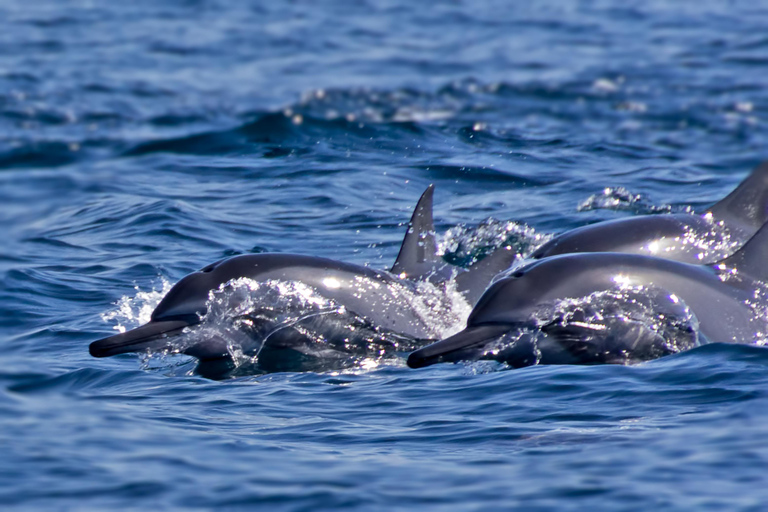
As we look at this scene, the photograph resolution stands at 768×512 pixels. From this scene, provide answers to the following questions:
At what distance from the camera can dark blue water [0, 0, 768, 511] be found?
6379 mm

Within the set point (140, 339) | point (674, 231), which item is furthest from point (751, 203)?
point (140, 339)

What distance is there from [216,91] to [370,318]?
1460cm

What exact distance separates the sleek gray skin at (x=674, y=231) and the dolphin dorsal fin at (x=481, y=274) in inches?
12.2

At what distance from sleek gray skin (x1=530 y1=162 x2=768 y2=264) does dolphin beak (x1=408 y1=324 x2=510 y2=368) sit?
5.72 feet

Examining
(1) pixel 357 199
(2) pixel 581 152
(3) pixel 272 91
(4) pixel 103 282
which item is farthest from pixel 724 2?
(4) pixel 103 282

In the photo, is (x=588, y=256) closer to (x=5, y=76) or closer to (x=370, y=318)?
(x=370, y=318)

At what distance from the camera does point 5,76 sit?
2334cm

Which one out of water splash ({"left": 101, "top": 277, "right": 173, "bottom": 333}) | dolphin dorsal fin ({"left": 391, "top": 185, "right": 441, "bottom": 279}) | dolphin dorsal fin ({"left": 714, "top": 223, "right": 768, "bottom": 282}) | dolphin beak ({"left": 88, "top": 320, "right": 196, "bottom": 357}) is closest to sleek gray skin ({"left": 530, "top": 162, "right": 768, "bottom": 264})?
dolphin dorsal fin ({"left": 391, "top": 185, "right": 441, "bottom": 279})

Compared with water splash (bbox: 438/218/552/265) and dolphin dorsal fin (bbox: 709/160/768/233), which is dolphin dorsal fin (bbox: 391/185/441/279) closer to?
water splash (bbox: 438/218/552/265)

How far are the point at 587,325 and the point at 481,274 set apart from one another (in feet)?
5.21

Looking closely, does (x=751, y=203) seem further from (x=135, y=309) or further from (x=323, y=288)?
(x=135, y=309)

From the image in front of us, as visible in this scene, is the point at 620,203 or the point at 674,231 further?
the point at 620,203

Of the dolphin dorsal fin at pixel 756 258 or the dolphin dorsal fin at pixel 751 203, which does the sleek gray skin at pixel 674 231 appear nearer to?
the dolphin dorsal fin at pixel 751 203

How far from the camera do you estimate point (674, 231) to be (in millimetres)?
9961
